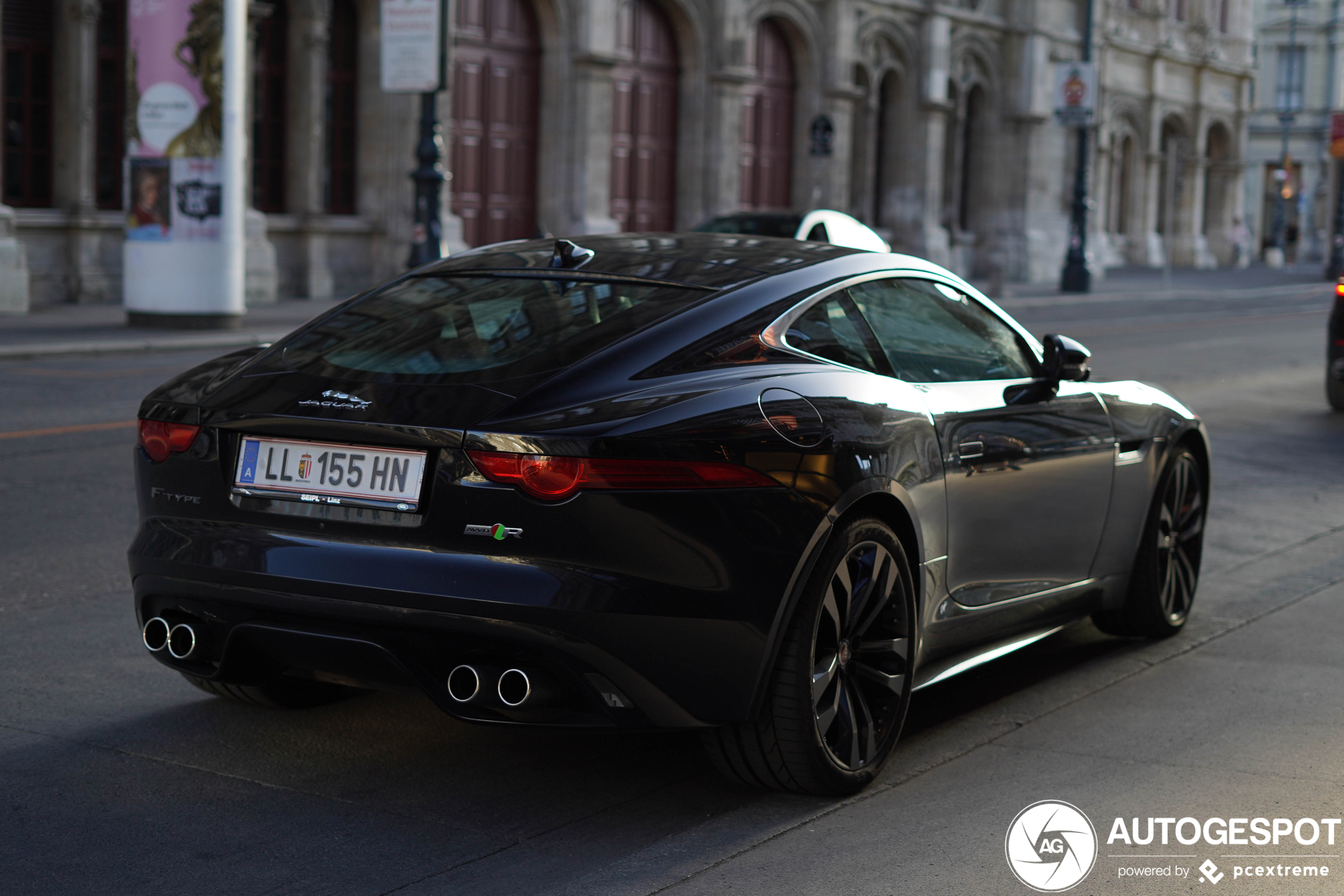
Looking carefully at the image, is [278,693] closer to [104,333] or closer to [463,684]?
[463,684]

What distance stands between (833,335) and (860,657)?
85cm

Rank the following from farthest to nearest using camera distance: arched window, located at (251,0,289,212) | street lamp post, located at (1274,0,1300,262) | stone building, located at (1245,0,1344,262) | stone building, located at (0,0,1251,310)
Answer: stone building, located at (1245,0,1344,262), street lamp post, located at (1274,0,1300,262), arched window, located at (251,0,289,212), stone building, located at (0,0,1251,310)

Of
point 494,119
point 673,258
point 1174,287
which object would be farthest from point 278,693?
point 1174,287

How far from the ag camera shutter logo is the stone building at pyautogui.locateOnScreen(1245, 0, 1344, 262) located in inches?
3245

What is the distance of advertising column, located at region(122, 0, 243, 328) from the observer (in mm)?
19172

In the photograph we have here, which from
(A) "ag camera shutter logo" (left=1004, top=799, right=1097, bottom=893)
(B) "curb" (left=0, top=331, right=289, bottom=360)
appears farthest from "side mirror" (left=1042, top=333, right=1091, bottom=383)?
(B) "curb" (left=0, top=331, right=289, bottom=360)

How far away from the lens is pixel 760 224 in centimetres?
1812

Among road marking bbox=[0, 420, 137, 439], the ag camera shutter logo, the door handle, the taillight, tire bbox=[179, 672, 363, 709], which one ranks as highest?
the taillight

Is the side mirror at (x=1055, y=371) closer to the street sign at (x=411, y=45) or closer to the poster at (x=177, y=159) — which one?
the poster at (x=177, y=159)

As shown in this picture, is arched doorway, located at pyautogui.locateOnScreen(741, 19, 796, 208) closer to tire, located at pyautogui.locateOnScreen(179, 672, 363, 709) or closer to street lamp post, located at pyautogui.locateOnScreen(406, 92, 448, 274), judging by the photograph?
street lamp post, located at pyautogui.locateOnScreen(406, 92, 448, 274)

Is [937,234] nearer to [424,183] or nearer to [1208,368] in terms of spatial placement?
[424,183]

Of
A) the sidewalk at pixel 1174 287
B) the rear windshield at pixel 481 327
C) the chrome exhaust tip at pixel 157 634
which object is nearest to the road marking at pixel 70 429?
the rear windshield at pixel 481 327

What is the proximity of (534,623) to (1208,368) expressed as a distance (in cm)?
1557

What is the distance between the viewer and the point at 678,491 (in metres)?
3.79
